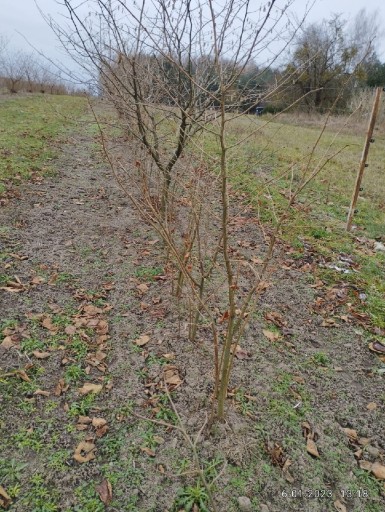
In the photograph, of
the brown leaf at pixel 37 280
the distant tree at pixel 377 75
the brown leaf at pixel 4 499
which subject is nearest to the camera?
the brown leaf at pixel 4 499

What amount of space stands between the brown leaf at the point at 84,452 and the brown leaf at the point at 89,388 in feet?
1.08

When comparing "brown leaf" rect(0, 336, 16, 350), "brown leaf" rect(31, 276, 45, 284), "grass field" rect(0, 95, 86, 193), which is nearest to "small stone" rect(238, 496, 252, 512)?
"brown leaf" rect(0, 336, 16, 350)

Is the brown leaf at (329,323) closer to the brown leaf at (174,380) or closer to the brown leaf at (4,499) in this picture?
the brown leaf at (174,380)

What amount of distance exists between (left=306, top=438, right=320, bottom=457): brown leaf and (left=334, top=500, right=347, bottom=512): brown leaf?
0.74 feet

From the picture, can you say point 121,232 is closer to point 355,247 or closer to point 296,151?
point 355,247

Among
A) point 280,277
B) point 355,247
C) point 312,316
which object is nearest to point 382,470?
point 312,316

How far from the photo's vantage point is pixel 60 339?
2486 millimetres

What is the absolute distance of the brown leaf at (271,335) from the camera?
269 centimetres

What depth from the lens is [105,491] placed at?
5.34 feet

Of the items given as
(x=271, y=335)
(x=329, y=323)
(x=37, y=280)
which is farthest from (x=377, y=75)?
(x=37, y=280)

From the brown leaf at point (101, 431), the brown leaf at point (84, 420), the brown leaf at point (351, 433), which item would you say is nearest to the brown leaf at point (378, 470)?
the brown leaf at point (351, 433)

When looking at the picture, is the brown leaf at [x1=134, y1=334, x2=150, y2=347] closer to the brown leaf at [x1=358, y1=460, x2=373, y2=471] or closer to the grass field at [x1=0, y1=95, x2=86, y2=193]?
the brown leaf at [x1=358, y1=460, x2=373, y2=471]

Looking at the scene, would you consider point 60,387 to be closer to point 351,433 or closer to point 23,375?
point 23,375

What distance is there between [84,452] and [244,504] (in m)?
0.83
